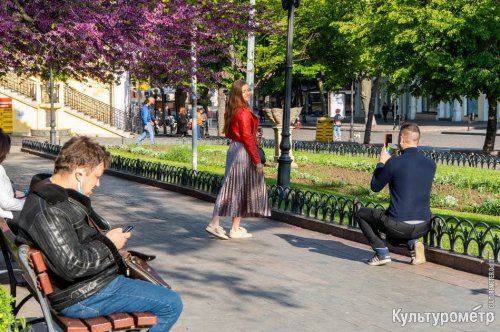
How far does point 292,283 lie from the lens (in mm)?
8469

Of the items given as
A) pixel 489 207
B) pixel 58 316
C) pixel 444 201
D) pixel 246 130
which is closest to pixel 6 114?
pixel 444 201

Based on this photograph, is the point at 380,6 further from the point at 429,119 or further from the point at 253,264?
the point at 429,119

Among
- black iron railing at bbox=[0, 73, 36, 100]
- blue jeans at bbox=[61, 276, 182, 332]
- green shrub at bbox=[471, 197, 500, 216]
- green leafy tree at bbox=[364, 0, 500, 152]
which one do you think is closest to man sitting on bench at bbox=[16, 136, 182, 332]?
blue jeans at bbox=[61, 276, 182, 332]

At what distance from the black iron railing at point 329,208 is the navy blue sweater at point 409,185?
0.59 meters

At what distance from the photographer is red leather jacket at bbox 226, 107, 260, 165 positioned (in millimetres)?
10703

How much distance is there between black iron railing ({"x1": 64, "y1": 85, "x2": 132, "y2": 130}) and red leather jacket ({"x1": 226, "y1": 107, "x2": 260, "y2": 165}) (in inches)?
1237

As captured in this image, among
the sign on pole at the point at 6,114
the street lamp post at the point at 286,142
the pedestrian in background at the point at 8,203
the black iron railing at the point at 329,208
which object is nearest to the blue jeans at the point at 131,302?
the pedestrian in background at the point at 8,203

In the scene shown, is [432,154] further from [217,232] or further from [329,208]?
[217,232]

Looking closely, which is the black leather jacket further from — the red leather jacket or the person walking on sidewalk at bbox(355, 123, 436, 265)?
the red leather jacket

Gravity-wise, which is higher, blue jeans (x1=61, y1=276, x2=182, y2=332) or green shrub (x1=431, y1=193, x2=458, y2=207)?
blue jeans (x1=61, y1=276, x2=182, y2=332)

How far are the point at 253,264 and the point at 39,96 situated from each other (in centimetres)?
3254

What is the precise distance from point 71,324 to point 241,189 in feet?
20.6

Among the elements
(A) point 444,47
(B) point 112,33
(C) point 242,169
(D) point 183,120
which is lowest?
(C) point 242,169

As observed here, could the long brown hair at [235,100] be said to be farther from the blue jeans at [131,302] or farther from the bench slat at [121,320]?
the bench slat at [121,320]
